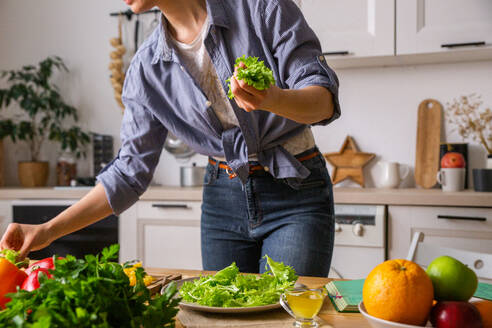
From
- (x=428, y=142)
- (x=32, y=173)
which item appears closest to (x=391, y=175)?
(x=428, y=142)

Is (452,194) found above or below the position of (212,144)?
below

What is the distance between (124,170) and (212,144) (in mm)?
247

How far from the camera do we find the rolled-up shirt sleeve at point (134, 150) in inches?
50.0

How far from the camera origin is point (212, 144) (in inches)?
52.9

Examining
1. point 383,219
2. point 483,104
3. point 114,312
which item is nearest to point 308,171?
point 114,312

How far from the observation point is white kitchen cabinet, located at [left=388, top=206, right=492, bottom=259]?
6.86ft

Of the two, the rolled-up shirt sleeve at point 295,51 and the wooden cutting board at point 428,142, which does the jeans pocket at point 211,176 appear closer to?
the rolled-up shirt sleeve at point 295,51

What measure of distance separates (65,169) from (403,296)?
2820mm

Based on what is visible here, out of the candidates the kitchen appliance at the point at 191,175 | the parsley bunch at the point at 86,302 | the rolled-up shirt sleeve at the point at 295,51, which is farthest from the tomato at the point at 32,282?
the kitchen appliance at the point at 191,175

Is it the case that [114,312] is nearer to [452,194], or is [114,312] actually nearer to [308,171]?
[308,171]

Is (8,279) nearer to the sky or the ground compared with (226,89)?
nearer to the ground

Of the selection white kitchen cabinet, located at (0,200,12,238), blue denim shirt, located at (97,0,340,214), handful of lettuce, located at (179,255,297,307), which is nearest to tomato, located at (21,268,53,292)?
handful of lettuce, located at (179,255,297,307)

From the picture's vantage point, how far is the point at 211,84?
1299 mm

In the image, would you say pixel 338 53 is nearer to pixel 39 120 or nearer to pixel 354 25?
pixel 354 25
